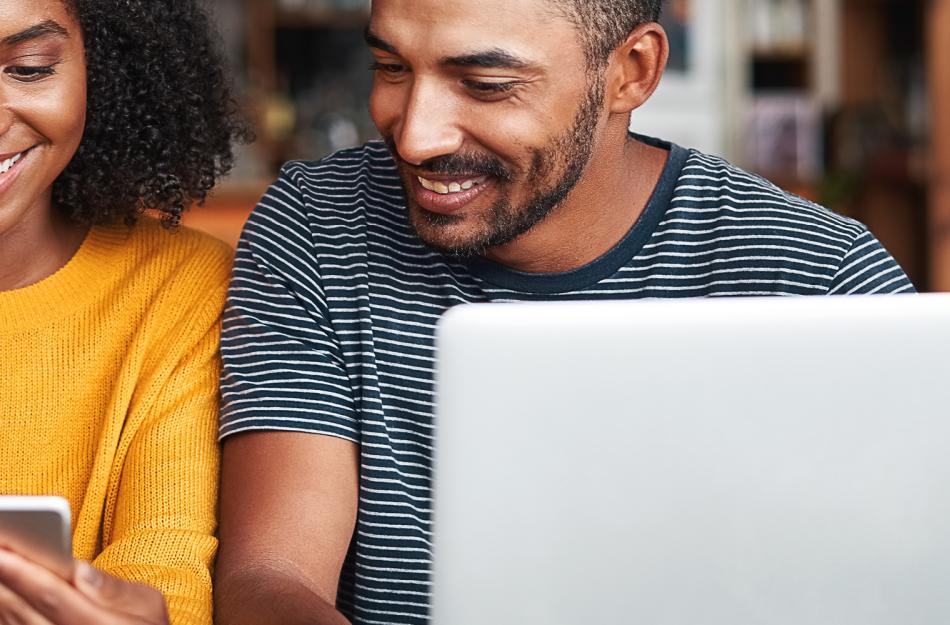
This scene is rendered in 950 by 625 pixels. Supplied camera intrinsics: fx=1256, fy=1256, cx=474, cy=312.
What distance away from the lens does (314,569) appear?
45.6 inches

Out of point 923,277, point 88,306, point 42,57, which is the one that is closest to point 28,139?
point 42,57

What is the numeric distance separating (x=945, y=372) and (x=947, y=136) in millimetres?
2523

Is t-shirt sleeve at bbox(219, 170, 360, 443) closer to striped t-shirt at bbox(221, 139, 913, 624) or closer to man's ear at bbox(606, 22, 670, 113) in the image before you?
striped t-shirt at bbox(221, 139, 913, 624)

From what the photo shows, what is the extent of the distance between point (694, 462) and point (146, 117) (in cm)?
94

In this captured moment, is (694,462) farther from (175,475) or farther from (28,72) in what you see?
(28,72)

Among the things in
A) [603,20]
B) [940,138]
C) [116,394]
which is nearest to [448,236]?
[603,20]

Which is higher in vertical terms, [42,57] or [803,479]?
[42,57]

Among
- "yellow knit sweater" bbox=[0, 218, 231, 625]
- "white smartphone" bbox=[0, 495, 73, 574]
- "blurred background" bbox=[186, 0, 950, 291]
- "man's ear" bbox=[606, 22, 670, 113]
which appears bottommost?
"white smartphone" bbox=[0, 495, 73, 574]

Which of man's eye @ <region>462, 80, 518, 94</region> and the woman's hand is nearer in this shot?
the woman's hand

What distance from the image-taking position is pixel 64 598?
2.84 ft

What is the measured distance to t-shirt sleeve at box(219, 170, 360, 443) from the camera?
124 cm

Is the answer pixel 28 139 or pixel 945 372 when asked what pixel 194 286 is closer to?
pixel 28 139

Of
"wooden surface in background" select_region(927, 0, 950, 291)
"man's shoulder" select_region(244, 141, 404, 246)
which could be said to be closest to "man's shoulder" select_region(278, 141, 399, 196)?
"man's shoulder" select_region(244, 141, 404, 246)

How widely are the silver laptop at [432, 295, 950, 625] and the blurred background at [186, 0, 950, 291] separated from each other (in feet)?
10.1
